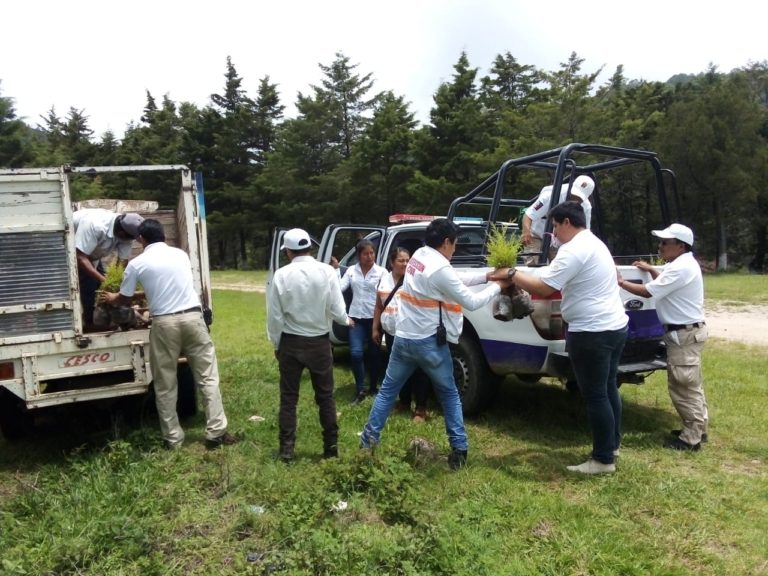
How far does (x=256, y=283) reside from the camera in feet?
87.0

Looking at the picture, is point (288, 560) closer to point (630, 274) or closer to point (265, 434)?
point (265, 434)

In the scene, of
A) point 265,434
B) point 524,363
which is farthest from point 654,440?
point 265,434

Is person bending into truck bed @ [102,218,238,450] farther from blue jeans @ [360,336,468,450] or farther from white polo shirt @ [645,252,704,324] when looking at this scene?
white polo shirt @ [645,252,704,324]

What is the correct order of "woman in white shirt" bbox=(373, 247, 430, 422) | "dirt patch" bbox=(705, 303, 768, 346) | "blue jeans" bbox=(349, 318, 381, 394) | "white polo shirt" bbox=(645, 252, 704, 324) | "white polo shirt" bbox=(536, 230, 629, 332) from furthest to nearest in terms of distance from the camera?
1. "dirt patch" bbox=(705, 303, 768, 346)
2. "blue jeans" bbox=(349, 318, 381, 394)
3. "woman in white shirt" bbox=(373, 247, 430, 422)
4. "white polo shirt" bbox=(645, 252, 704, 324)
5. "white polo shirt" bbox=(536, 230, 629, 332)

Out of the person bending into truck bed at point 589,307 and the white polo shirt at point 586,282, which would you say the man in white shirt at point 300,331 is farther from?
the white polo shirt at point 586,282

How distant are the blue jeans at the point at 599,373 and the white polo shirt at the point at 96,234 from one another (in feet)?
13.2

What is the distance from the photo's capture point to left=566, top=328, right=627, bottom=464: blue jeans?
13.0ft

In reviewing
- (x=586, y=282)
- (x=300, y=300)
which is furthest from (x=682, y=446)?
(x=300, y=300)

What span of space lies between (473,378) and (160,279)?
2.74 meters

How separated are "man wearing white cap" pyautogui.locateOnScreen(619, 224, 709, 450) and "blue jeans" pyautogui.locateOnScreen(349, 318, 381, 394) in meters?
2.72

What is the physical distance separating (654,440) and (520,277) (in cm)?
200

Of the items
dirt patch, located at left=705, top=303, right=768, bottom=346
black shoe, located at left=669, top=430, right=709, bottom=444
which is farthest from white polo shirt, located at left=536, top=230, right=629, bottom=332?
dirt patch, located at left=705, top=303, right=768, bottom=346

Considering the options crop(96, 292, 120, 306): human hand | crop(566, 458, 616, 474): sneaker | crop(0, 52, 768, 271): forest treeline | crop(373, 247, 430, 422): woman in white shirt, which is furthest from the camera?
crop(0, 52, 768, 271): forest treeline

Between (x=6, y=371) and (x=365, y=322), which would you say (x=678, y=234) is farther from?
(x=6, y=371)
